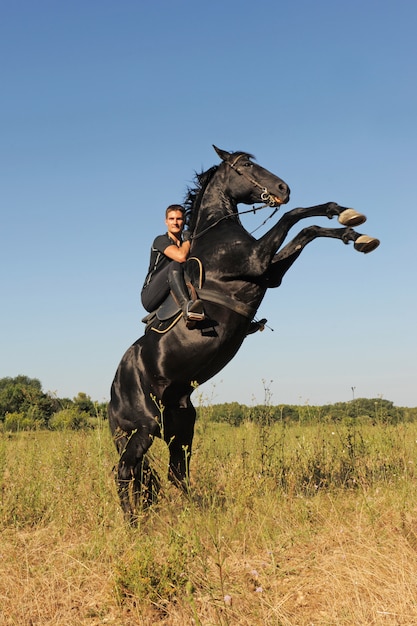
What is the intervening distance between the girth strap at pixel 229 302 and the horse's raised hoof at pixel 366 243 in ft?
4.22

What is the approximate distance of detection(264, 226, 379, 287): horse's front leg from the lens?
17.2 feet

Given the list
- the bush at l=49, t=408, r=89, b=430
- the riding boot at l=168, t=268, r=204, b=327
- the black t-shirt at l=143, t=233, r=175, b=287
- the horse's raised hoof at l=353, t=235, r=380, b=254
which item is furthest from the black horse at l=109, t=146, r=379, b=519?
the bush at l=49, t=408, r=89, b=430

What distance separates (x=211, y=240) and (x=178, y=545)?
3304mm

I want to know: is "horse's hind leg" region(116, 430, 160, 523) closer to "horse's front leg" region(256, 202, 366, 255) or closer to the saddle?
the saddle

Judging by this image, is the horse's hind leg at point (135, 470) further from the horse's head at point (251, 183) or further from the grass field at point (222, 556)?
the horse's head at point (251, 183)

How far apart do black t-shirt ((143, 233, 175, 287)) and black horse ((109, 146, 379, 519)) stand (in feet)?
1.05

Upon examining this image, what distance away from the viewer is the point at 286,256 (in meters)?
5.77

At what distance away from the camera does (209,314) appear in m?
5.94

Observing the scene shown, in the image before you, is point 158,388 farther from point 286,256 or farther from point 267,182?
point 267,182

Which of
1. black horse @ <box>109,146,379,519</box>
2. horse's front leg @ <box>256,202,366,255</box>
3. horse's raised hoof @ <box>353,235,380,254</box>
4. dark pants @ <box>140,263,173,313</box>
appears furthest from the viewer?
dark pants @ <box>140,263,173,313</box>

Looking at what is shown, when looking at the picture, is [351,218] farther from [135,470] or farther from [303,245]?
[135,470]

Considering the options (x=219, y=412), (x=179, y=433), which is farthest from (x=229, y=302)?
(x=219, y=412)

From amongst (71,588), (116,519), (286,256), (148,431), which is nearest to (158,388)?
(148,431)

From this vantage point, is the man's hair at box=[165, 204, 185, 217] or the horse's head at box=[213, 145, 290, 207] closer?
the horse's head at box=[213, 145, 290, 207]
